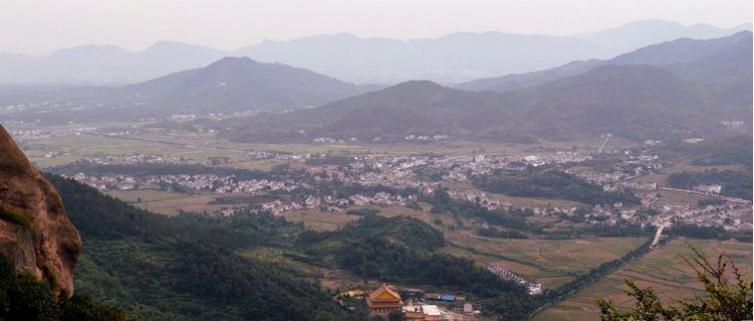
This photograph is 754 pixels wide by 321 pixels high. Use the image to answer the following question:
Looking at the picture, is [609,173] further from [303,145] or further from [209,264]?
[209,264]

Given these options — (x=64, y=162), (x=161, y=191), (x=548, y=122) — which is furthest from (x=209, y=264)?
(x=548, y=122)

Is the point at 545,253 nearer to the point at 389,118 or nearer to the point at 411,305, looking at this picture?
the point at 411,305

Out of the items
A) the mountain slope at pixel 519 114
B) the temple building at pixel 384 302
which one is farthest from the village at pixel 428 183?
the temple building at pixel 384 302

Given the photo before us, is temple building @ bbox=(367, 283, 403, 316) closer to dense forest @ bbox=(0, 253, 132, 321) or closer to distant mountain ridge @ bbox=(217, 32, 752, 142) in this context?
dense forest @ bbox=(0, 253, 132, 321)

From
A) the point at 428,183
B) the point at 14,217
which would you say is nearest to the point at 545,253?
the point at 428,183

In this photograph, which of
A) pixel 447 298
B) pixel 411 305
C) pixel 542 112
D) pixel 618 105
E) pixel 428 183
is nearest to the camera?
pixel 411 305

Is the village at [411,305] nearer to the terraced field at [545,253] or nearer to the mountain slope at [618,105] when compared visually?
the terraced field at [545,253]

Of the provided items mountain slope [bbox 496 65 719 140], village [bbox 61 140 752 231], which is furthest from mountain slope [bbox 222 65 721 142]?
village [bbox 61 140 752 231]
